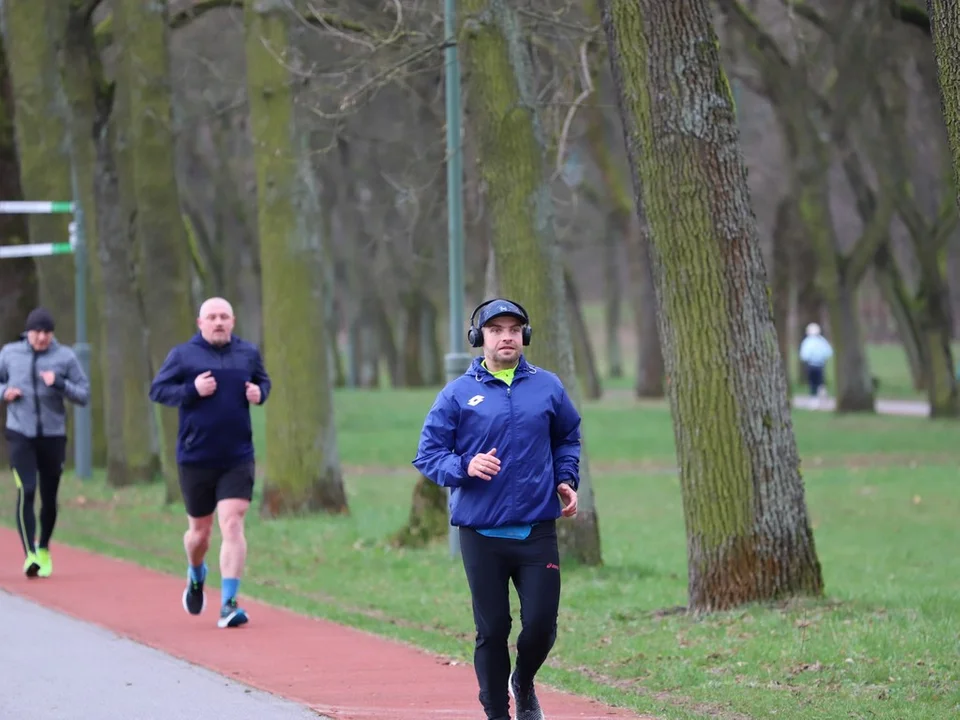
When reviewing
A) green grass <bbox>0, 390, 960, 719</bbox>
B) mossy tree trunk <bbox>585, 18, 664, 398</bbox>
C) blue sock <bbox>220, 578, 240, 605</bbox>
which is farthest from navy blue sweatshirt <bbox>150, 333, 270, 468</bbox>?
mossy tree trunk <bbox>585, 18, 664, 398</bbox>

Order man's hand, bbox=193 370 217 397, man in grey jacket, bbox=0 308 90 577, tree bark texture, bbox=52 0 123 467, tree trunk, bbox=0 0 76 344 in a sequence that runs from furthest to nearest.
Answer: tree trunk, bbox=0 0 76 344
tree bark texture, bbox=52 0 123 467
man in grey jacket, bbox=0 308 90 577
man's hand, bbox=193 370 217 397

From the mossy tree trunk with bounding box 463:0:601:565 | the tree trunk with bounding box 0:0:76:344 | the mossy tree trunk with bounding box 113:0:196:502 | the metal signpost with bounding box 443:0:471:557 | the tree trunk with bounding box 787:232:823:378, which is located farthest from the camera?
the tree trunk with bounding box 787:232:823:378

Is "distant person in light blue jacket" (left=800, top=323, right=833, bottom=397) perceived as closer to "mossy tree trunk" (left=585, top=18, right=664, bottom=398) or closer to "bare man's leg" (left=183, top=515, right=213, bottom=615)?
"mossy tree trunk" (left=585, top=18, right=664, bottom=398)

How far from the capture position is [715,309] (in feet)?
34.4

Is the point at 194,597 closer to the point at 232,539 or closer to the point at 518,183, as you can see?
the point at 232,539

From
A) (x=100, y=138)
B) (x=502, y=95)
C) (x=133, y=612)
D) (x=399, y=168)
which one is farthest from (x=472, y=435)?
(x=399, y=168)

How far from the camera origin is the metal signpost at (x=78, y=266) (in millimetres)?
23734

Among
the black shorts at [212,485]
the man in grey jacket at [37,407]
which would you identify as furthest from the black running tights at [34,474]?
the black shorts at [212,485]

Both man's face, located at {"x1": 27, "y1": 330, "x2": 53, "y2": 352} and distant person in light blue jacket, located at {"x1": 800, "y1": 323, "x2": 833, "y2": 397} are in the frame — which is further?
distant person in light blue jacket, located at {"x1": 800, "y1": 323, "x2": 833, "y2": 397}

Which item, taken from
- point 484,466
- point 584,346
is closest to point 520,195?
point 484,466

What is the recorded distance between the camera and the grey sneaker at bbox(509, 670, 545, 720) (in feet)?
24.3

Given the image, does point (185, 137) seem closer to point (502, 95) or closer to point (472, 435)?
point (502, 95)

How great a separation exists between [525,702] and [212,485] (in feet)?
14.1

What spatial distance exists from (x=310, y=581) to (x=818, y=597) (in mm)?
4984
